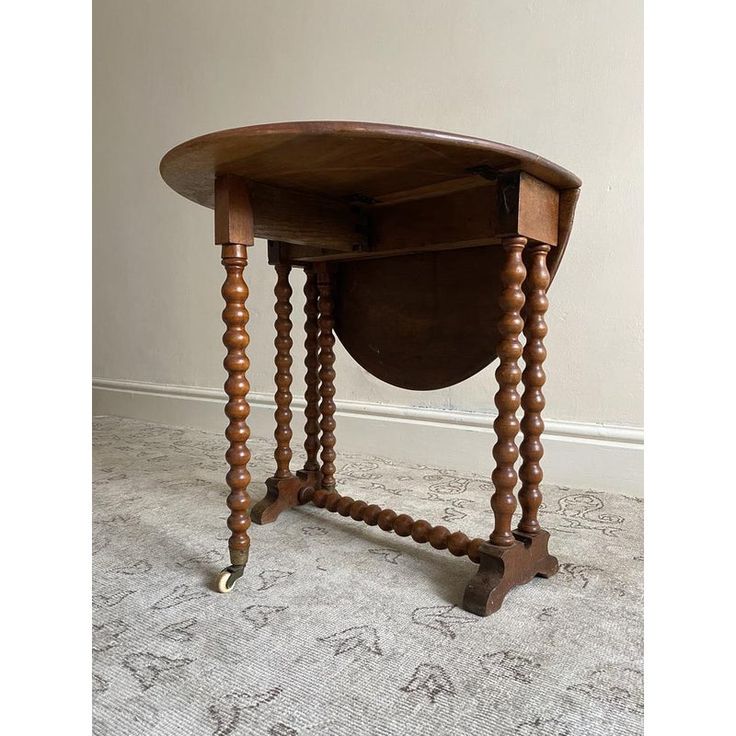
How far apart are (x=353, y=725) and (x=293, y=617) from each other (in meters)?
0.31

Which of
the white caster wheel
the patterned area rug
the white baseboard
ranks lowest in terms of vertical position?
the patterned area rug

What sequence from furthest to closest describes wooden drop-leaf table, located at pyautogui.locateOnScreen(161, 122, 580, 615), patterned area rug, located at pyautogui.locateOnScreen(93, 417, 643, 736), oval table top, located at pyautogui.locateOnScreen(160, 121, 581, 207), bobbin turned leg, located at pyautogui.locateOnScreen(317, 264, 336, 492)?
bobbin turned leg, located at pyautogui.locateOnScreen(317, 264, 336, 492), wooden drop-leaf table, located at pyautogui.locateOnScreen(161, 122, 580, 615), oval table top, located at pyautogui.locateOnScreen(160, 121, 581, 207), patterned area rug, located at pyautogui.locateOnScreen(93, 417, 643, 736)

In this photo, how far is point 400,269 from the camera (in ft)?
5.23

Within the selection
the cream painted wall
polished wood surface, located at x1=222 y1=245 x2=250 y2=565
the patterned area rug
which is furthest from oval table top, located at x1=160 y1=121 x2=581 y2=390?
the cream painted wall

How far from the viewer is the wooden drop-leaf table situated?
1.08 metres

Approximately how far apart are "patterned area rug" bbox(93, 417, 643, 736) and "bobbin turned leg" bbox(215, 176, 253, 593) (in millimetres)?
73

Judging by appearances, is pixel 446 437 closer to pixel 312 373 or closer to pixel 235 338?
pixel 312 373

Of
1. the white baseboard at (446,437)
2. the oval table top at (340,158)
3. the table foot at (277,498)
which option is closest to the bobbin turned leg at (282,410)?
the table foot at (277,498)

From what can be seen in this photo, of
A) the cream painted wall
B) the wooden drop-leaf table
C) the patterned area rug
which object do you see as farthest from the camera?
the cream painted wall

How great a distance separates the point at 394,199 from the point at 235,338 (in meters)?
0.51

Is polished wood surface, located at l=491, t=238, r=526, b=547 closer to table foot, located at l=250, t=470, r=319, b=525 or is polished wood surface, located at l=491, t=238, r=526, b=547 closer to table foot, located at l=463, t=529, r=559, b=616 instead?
table foot, located at l=463, t=529, r=559, b=616

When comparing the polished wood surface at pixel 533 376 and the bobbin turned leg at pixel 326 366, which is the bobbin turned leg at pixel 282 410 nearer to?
the bobbin turned leg at pixel 326 366
